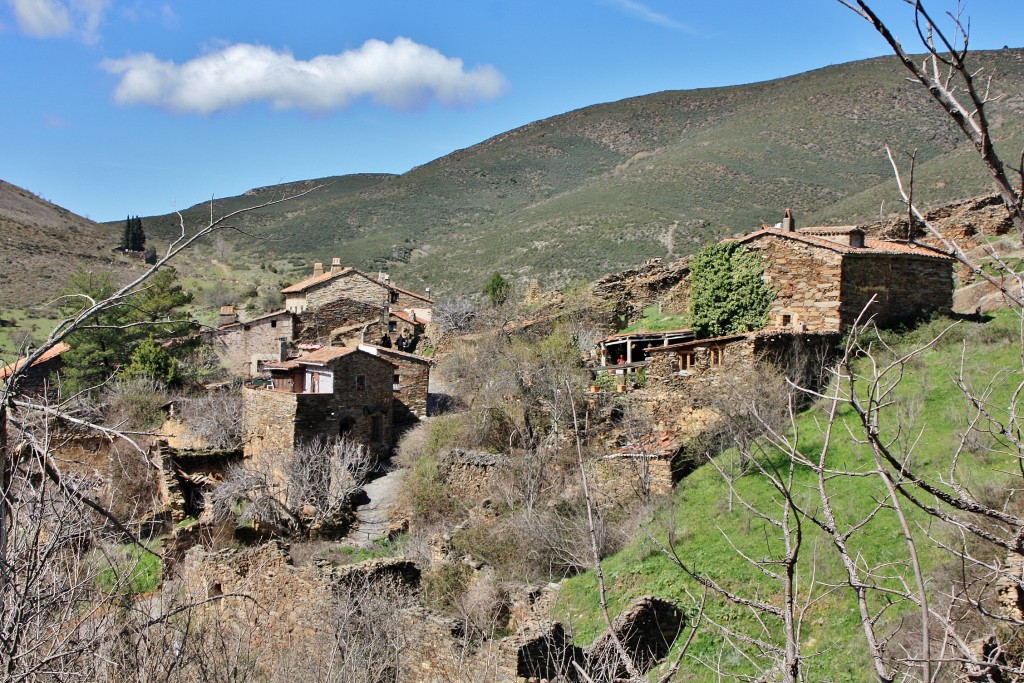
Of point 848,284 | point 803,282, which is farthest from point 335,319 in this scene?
point 848,284

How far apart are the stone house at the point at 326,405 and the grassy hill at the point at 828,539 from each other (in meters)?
9.35

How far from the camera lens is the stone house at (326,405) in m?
20.4

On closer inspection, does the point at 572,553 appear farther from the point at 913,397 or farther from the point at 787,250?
the point at 787,250

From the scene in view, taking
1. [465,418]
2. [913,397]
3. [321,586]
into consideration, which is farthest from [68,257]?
[913,397]

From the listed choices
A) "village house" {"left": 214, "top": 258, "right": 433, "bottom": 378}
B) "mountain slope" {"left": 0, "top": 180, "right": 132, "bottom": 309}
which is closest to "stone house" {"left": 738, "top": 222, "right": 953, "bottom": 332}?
"village house" {"left": 214, "top": 258, "right": 433, "bottom": 378}

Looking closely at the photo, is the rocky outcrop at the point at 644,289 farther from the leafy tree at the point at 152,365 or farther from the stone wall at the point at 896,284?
the leafy tree at the point at 152,365

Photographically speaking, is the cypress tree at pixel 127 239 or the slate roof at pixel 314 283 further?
the cypress tree at pixel 127 239

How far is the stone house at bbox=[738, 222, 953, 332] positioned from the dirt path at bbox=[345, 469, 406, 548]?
9182 mm

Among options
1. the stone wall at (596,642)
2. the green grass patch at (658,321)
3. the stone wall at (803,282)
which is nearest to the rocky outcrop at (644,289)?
the green grass patch at (658,321)

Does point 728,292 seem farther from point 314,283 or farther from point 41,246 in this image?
point 41,246

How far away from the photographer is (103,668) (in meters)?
5.48

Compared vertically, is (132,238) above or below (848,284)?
above

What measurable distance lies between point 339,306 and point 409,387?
8928 millimetres

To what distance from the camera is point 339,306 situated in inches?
1222
